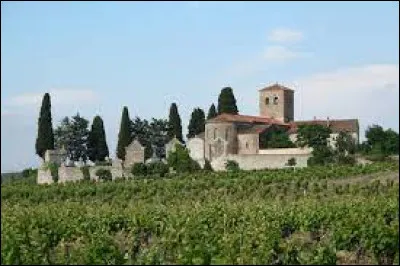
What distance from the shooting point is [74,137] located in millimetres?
61562

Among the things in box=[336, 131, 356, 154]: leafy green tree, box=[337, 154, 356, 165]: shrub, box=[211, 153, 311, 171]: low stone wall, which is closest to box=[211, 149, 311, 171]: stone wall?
box=[211, 153, 311, 171]: low stone wall

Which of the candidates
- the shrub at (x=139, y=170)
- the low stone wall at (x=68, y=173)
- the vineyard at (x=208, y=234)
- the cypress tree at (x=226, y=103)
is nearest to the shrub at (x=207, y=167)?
the shrub at (x=139, y=170)

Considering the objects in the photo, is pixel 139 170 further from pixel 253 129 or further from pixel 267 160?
pixel 253 129

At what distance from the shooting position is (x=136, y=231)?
16.8 metres

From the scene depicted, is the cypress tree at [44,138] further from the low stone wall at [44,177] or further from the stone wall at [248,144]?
the stone wall at [248,144]

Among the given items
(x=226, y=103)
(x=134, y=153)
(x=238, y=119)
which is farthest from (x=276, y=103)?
(x=134, y=153)

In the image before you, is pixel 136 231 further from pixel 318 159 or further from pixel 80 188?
pixel 318 159

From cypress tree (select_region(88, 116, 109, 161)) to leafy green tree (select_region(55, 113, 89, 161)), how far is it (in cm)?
90

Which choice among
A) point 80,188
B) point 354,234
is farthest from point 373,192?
point 354,234

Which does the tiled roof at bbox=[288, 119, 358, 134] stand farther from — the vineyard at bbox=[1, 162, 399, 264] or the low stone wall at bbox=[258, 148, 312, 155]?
the vineyard at bbox=[1, 162, 399, 264]

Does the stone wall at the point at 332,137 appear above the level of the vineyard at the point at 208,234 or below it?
above

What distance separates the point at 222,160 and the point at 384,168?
59.7 feet

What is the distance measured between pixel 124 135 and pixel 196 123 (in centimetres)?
979

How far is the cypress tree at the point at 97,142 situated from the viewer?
5838 cm
